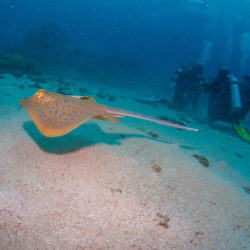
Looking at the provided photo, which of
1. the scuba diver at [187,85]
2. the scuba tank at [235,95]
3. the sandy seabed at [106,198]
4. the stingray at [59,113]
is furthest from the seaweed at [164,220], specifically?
the scuba diver at [187,85]

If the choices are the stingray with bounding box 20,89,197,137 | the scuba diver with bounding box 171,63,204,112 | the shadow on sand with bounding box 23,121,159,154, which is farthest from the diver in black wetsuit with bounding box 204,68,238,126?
the stingray with bounding box 20,89,197,137

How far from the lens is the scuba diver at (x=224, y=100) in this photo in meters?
11.0

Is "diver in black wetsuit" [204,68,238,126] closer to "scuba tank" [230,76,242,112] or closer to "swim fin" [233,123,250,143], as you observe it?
"scuba tank" [230,76,242,112]

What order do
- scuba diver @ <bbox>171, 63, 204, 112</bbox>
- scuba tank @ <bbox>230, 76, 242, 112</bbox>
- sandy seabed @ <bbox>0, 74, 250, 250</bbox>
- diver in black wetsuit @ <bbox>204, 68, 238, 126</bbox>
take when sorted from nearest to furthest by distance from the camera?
1. sandy seabed @ <bbox>0, 74, 250, 250</bbox>
2. scuba tank @ <bbox>230, 76, 242, 112</bbox>
3. diver in black wetsuit @ <bbox>204, 68, 238, 126</bbox>
4. scuba diver @ <bbox>171, 63, 204, 112</bbox>

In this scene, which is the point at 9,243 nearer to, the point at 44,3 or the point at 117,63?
the point at 117,63

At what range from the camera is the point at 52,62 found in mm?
28109

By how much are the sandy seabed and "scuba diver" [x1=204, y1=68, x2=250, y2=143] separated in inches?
348

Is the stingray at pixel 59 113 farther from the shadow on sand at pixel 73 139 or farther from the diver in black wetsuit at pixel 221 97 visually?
the diver in black wetsuit at pixel 221 97

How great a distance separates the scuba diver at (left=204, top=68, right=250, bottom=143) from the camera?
36.0 feet

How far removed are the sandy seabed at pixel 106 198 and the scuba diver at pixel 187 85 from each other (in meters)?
12.0

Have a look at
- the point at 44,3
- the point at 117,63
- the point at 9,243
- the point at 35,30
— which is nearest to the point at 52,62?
the point at 35,30

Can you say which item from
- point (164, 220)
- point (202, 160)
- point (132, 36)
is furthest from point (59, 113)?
point (132, 36)

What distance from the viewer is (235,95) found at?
10359mm

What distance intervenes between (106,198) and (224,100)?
1241cm
